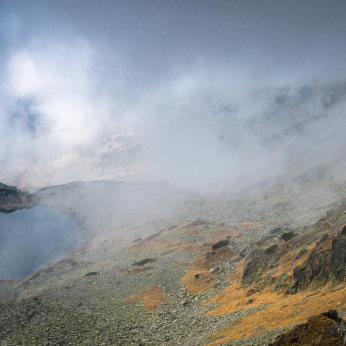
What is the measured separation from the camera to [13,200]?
160 metres

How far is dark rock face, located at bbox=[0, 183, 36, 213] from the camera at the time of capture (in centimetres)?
15125

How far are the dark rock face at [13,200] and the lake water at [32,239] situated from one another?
6.29 metres

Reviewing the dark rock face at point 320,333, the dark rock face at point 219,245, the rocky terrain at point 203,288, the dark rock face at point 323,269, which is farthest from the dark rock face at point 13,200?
the dark rock face at point 320,333

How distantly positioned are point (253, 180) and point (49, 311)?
12883 cm

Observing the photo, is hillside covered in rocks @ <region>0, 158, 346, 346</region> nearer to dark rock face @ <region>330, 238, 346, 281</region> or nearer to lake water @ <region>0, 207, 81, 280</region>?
dark rock face @ <region>330, 238, 346, 281</region>

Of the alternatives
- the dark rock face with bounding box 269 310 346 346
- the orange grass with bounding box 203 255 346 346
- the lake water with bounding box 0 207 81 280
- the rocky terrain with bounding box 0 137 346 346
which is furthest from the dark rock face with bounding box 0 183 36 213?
the dark rock face with bounding box 269 310 346 346

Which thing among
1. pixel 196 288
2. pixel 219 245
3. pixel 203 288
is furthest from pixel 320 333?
pixel 219 245

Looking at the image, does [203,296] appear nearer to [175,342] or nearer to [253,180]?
[175,342]

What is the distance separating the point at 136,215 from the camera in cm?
14562

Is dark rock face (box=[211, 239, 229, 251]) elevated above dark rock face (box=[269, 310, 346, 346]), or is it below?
below

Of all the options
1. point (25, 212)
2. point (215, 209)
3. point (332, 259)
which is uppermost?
point (25, 212)

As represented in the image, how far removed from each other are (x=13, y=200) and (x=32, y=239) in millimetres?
58989

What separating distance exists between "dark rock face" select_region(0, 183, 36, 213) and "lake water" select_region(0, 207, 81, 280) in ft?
20.6

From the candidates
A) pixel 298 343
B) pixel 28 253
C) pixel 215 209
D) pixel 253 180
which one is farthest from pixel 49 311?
pixel 253 180
